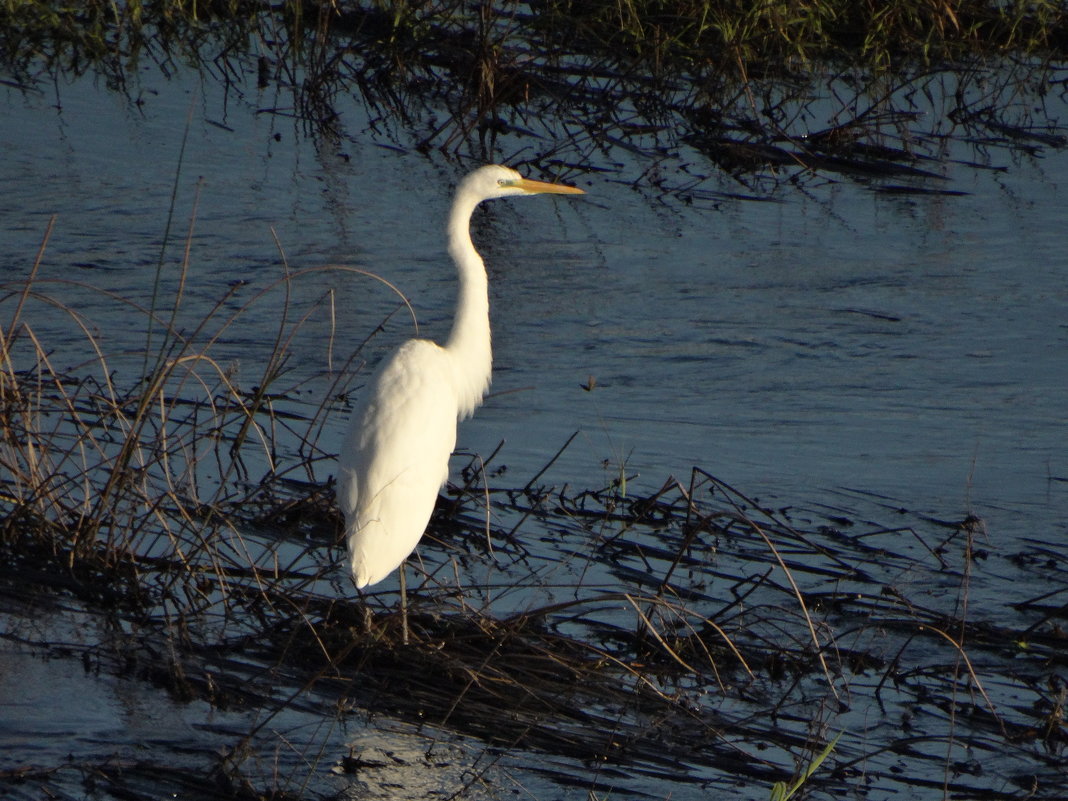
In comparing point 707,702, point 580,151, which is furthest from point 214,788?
point 580,151

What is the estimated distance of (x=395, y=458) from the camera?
3.79 meters

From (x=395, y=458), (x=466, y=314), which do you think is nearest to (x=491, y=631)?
(x=395, y=458)

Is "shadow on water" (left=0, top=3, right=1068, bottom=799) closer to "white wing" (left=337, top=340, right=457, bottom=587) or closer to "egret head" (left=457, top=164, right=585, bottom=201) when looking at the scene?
"white wing" (left=337, top=340, right=457, bottom=587)

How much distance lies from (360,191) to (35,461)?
4.31 meters

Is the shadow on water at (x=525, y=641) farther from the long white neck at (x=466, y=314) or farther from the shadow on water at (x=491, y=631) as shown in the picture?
the long white neck at (x=466, y=314)

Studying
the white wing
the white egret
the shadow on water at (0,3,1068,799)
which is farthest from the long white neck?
the shadow on water at (0,3,1068,799)

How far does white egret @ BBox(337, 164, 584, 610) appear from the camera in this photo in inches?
144

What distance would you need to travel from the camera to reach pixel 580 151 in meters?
8.27

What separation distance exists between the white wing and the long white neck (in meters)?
0.14

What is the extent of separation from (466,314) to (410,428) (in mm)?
500

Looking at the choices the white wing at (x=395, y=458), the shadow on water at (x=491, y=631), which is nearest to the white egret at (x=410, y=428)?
the white wing at (x=395, y=458)

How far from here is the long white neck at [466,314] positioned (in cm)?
417

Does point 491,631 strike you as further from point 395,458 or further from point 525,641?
point 395,458

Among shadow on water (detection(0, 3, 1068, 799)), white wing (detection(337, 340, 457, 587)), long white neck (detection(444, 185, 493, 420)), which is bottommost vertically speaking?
shadow on water (detection(0, 3, 1068, 799))
